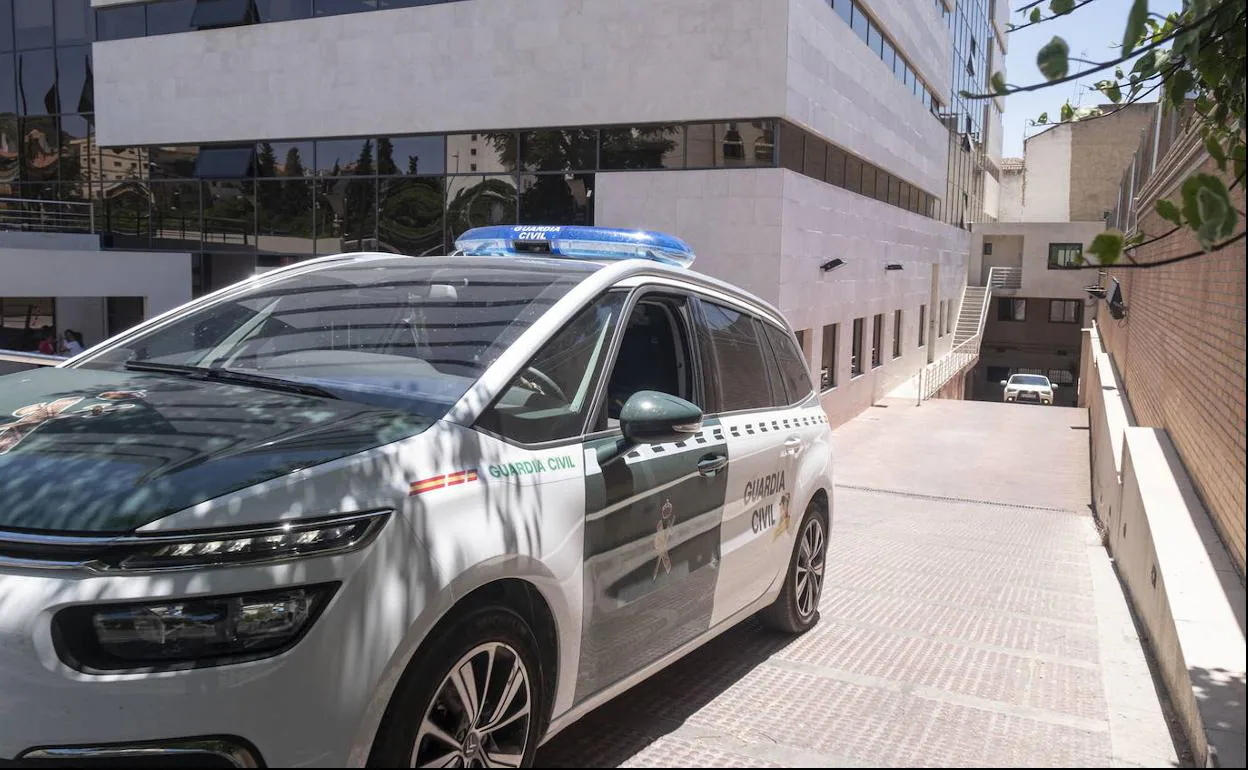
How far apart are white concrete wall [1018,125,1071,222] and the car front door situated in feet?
207

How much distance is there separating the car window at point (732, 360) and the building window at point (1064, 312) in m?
58.3

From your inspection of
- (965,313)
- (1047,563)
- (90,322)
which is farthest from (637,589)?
(965,313)

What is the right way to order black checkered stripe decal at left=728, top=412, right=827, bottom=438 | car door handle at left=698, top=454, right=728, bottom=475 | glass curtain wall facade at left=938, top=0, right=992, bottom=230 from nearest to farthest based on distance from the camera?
car door handle at left=698, top=454, right=728, bottom=475, black checkered stripe decal at left=728, top=412, right=827, bottom=438, glass curtain wall facade at left=938, top=0, right=992, bottom=230

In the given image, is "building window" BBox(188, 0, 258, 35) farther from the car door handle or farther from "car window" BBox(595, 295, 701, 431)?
the car door handle

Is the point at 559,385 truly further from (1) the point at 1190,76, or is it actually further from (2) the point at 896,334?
(2) the point at 896,334

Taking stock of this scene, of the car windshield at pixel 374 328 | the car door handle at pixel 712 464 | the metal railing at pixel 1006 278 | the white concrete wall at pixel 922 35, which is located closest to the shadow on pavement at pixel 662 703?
the car door handle at pixel 712 464

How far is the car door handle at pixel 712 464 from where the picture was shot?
166 inches

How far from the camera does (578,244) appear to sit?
16.7ft

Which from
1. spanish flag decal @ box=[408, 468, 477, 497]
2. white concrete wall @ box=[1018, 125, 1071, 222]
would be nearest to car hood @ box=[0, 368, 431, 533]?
spanish flag decal @ box=[408, 468, 477, 497]

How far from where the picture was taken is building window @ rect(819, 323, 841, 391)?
23.1 metres

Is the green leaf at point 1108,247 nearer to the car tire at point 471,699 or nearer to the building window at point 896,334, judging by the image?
the car tire at point 471,699

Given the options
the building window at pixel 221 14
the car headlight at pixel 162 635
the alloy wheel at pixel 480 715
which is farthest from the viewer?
the building window at pixel 221 14

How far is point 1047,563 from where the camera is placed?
928 centimetres

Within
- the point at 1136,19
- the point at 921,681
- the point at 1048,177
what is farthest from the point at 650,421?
the point at 1048,177
